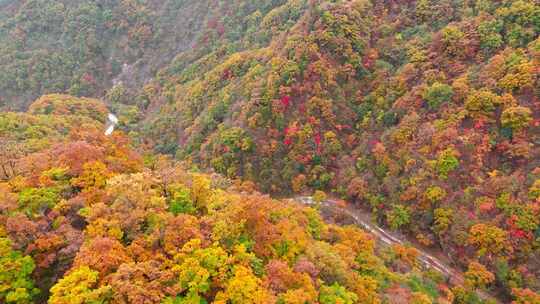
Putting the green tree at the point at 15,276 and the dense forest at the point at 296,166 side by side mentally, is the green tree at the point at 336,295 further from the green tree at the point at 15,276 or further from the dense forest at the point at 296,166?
the green tree at the point at 15,276

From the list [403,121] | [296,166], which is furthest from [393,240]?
[296,166]

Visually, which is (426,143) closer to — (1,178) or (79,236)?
(79,236)

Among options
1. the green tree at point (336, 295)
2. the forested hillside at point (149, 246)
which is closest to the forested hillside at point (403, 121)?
the forested hillside at point (149, 246)

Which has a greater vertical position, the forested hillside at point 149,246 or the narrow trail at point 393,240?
the forested hillside at point 149,246

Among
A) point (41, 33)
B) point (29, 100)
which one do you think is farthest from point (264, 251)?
point (41, 33)

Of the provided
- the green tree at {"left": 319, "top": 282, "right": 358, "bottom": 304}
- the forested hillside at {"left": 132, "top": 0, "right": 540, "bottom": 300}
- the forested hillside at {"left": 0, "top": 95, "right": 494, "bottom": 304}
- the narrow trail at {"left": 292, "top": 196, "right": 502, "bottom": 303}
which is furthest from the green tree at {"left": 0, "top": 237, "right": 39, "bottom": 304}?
the forested hillside at {"left": 132, "top": 0, "right": 540, "bottom": 300}
